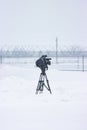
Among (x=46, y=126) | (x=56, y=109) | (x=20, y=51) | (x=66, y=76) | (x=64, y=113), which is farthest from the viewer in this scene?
(x=20, y=51)

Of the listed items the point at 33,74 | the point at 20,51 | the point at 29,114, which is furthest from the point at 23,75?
the point at 20,51

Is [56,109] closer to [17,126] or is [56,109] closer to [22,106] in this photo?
[22,106]

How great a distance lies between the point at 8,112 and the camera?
5293 mm

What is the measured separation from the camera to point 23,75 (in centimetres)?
1377

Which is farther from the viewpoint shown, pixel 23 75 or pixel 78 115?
pixel 23 75

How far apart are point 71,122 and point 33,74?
31.4 ft

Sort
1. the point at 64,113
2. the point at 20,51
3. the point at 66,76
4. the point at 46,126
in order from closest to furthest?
the point at 46,126 < the point at 64,113 < the point at 66,76 < the point at 20,51

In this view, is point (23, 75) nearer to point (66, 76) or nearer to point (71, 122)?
point (66, 76)

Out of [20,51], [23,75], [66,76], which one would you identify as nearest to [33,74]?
[23,75]

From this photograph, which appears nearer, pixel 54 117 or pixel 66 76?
pixel 54 117

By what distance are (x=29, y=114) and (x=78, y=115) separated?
94 centimetres

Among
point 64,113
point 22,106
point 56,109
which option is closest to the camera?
point 64,113

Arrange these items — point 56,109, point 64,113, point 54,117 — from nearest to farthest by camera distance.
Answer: point 54,117, point 64,113, point 56,109

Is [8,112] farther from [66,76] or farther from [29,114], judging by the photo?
[66,76]
